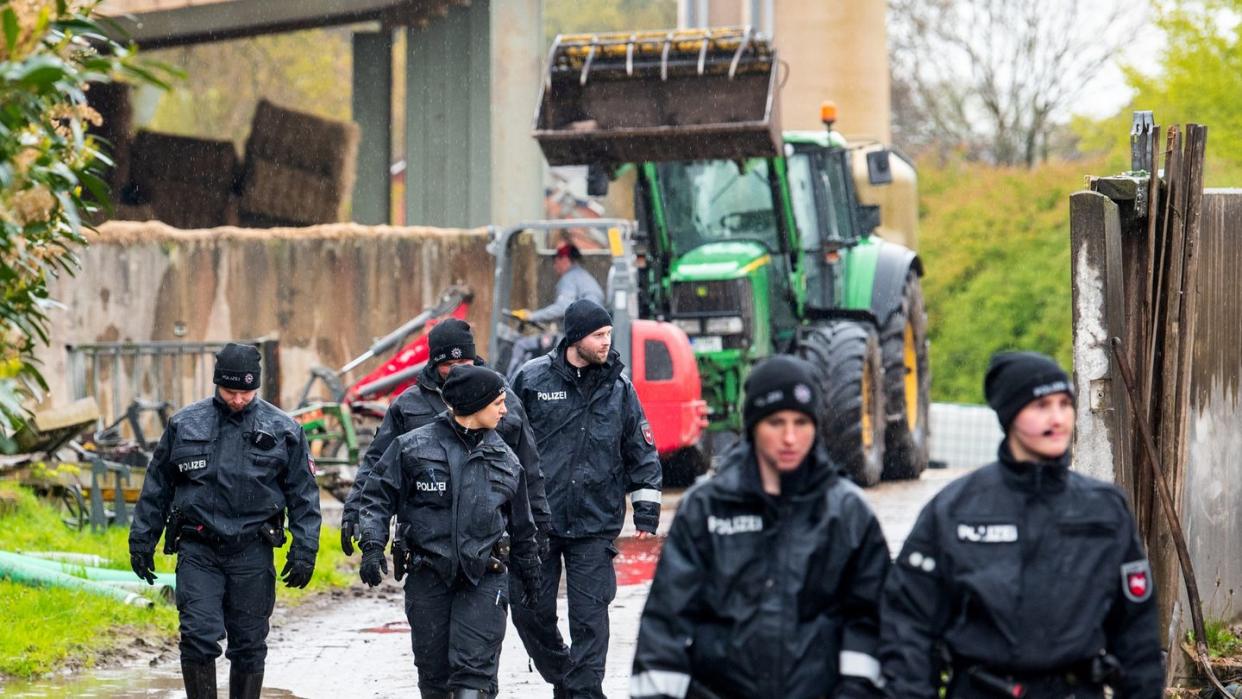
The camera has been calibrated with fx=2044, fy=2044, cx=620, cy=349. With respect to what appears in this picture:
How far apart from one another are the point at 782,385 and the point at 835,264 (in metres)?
13.5

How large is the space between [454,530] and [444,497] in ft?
0.45

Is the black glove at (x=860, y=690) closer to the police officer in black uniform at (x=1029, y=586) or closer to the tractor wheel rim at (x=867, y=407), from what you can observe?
the police officer in black uniform at (x=1029, y=586)

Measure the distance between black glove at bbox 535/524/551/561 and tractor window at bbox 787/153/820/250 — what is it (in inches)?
389

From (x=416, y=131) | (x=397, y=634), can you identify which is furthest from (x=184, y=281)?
(x=397, y=634)

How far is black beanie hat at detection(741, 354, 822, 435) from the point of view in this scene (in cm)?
518

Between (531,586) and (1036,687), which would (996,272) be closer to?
(531,586)

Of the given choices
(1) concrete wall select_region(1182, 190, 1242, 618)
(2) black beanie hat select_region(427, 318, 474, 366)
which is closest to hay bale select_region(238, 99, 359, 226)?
(2) black beanie hat select_region(427, 318, 474, 366)

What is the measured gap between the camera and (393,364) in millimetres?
16875

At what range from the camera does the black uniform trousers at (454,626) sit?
7631mm

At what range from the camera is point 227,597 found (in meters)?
8.36

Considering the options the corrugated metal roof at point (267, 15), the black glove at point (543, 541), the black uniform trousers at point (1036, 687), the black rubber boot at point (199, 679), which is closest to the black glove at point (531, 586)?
the black glove at point (543, 541)

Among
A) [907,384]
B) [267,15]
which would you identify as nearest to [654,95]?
[907,384]

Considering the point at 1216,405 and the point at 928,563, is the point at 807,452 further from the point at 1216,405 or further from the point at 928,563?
the point at 1216,405

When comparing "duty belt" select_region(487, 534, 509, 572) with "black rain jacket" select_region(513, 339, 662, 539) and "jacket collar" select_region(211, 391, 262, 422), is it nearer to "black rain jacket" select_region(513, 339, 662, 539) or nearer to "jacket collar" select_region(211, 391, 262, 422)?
"black rain jacket" select_region(513, 339, 662, 539)
